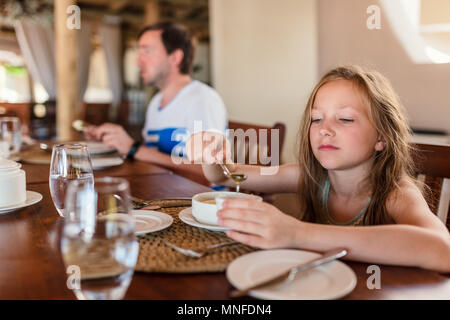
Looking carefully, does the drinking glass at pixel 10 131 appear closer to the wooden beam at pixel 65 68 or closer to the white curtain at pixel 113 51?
the wooden beam at pixel 65 68

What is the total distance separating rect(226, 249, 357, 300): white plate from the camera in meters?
0.59

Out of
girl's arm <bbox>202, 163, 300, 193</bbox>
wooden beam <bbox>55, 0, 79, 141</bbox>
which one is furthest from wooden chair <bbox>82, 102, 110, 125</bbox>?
girl's arm <bbox>202, 163, 300, 193</bbox>

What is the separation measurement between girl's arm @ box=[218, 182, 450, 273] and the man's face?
199 centimetres

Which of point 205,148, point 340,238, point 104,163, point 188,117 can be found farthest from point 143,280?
point 188,117

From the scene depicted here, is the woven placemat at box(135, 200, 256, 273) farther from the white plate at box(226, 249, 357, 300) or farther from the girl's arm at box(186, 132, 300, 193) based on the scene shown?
the girl's arm at box(186, 132, 300, 193)

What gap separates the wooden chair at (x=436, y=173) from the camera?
1.24 m

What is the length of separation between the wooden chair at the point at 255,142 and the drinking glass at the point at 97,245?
1.24 meters

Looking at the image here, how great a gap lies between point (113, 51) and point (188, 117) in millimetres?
7771

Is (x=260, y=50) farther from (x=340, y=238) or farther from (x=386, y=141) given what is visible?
(x=340, y=238)

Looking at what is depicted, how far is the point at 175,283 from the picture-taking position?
25.8 inches

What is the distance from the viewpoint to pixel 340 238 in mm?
767

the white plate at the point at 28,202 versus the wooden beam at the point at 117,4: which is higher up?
the wooden beam at the point at 117,4

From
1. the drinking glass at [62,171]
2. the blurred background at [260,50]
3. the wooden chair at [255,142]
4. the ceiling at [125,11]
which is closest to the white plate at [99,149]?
the wooden chair at [255,142]
